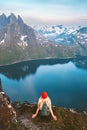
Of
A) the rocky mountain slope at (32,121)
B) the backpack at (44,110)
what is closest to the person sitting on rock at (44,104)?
the backpack at (44,110)

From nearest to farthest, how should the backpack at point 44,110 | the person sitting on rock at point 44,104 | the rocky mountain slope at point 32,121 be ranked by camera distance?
the person sitting on rock at point 44,104, the backpack at point 44,110, the rocky mountain slope at point 32,121

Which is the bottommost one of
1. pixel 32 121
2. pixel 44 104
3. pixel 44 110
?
pixel 32 121

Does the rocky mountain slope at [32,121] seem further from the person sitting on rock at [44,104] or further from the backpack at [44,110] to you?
the person sitting on rock at [44,104]

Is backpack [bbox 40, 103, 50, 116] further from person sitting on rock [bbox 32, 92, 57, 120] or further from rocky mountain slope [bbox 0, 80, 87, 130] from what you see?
rocky mountain slope [bbox 0, 80, 87, 130]

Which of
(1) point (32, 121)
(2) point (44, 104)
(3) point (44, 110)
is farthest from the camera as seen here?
(1) point (32, 121)

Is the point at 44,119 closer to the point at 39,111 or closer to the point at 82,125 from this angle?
the point at 39,111

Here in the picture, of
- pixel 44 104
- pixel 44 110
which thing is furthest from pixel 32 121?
pixel 44 104

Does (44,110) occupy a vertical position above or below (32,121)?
above

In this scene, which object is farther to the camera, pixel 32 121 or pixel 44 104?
pixel 32 121

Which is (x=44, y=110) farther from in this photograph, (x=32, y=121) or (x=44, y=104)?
(x=32, y=121)

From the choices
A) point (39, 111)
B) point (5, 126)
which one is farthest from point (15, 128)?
point (39, 111)

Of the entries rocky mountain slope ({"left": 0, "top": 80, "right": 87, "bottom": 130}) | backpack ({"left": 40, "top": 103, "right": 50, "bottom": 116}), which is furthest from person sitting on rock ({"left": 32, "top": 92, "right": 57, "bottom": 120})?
rocky mountain slope ({"left": 0, "top": 80, "right": 87, "bottom": 130})
